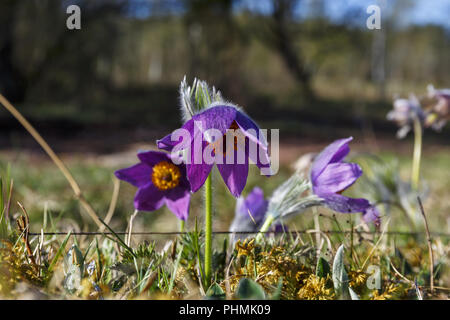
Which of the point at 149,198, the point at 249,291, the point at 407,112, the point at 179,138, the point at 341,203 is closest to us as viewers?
the point at 249,291

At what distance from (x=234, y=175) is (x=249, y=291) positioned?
189mm

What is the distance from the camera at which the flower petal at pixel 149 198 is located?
0.79 metres

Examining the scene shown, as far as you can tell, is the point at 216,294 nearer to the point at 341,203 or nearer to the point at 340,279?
the point at 340,279

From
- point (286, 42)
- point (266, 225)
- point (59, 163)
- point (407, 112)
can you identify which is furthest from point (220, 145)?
point (286, 42)

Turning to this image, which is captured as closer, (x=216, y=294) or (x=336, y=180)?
(x=216, y=294)

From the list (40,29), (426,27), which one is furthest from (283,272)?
(426,27)

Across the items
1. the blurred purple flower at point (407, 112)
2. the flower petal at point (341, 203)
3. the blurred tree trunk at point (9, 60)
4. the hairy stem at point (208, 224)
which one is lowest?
the hairy stem at point (208, 224)

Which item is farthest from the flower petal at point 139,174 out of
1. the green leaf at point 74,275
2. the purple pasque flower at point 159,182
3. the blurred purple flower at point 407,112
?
the blurred purple flower at point 407,112

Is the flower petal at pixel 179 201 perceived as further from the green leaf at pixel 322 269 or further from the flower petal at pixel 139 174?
the green leaf at pixel 322 269

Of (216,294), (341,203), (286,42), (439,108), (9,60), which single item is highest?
(286,42)

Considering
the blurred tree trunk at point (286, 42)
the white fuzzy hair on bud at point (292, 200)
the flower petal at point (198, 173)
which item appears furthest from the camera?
the blurred tree trunk at point (286, 42)

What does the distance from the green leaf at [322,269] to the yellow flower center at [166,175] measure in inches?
10.6

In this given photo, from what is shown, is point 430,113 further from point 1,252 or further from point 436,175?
point 436,175

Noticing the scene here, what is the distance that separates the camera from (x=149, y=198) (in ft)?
2.62
